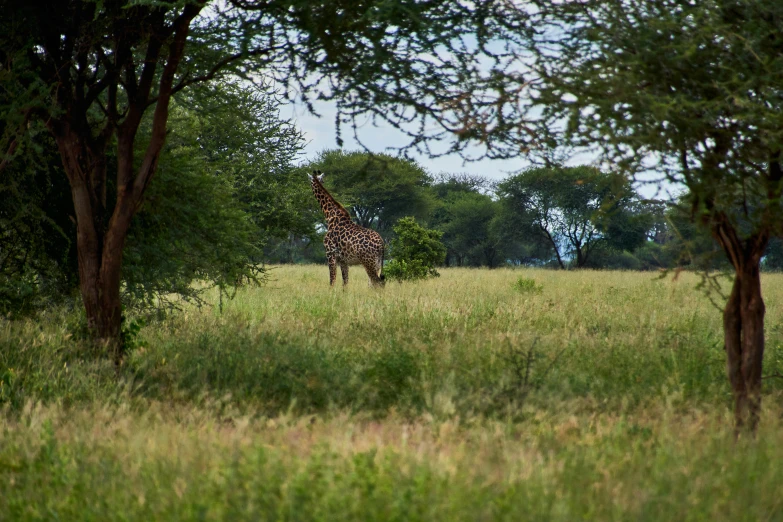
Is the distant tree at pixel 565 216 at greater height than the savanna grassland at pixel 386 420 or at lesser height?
greater

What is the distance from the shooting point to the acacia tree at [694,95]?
5293 millimetres

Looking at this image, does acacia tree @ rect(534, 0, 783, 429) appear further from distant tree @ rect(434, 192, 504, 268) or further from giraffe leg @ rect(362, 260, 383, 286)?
distant tree @ rect(434, 192, 504, 268)

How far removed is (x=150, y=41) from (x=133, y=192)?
68.3 inches

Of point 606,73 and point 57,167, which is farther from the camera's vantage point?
point 57,167

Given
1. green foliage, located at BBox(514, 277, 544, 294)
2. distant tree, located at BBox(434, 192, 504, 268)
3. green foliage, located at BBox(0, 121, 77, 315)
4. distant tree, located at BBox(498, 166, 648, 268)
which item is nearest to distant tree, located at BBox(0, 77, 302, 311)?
green foliage, located at BBox(0, 121, 77, 315)

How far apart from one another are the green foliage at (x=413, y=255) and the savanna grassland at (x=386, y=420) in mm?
9863

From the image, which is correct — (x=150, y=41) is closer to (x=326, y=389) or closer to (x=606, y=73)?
(x=326, y=389)

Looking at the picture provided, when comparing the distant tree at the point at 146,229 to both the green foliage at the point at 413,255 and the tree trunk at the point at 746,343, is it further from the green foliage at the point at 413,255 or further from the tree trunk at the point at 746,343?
the green foliage at the point at 413,255

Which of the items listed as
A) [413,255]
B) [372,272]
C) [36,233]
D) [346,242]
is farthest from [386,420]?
[413,255]

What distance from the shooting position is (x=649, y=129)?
5.22 m

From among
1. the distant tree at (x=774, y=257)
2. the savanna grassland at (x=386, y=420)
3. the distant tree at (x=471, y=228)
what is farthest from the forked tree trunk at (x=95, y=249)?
the distant tree at (x=471, y=228)

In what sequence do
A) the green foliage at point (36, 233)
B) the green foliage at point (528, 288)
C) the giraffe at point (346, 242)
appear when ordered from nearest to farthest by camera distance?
the green foliage at point (36, 233)
the green foliage at point (528, 288)
the giraffe at point (346, 242)

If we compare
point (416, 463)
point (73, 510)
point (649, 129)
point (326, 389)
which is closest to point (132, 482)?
point (73, 510)

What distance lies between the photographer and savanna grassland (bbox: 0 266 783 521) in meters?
3.93
